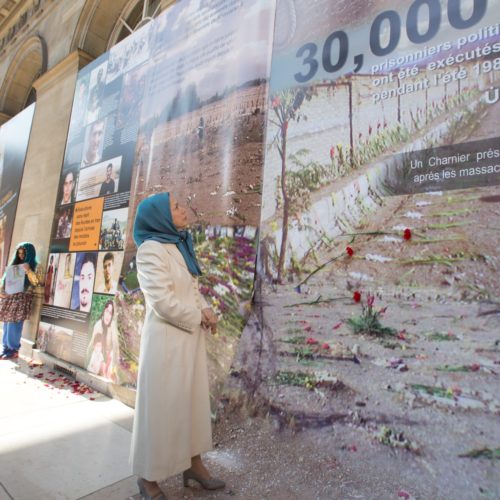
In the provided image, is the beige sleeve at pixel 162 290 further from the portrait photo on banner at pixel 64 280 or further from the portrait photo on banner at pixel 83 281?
the portrait photo on banner at pixel 64 280

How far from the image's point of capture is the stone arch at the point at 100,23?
238 inches

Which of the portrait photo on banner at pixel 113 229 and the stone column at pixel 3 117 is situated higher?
the stone column at pixel 3 117

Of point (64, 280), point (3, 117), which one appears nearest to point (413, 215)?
point (64, 280)

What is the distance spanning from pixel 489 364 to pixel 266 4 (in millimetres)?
2873

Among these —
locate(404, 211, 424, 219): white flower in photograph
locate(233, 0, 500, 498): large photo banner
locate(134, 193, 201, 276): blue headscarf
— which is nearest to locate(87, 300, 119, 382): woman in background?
locate(233, 0, 500, 498): large photo banner

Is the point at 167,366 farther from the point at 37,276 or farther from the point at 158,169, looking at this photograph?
the point at 37,276

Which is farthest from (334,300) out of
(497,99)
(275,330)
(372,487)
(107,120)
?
(107,120)

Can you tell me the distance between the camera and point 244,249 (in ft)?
9.04

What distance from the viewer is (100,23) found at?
612 cm

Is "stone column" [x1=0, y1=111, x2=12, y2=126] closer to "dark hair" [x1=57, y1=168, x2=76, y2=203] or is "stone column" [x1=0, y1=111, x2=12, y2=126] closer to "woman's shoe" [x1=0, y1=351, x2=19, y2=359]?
"dark hair" [x1=57, y1=168, x2=76, y2=203]

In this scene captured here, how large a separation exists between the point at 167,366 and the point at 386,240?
4.58 feet

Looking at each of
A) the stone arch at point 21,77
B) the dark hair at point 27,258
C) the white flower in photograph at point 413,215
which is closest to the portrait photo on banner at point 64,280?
the dark hair at point 27,258

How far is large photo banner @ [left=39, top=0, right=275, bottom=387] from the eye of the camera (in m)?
2.84

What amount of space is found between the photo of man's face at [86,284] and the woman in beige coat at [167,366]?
111 inches
